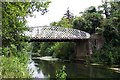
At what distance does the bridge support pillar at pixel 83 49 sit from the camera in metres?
35.2

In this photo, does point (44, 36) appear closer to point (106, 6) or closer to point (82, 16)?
point (82, 16)

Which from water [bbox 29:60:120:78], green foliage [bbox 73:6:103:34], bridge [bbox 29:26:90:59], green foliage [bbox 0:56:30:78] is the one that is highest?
green foliage [bbox 73:6:103:34]

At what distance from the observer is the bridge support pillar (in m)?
35.2

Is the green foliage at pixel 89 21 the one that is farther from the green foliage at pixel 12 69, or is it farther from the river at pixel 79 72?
the green foliage at pixel 12 69

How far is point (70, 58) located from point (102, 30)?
830cm

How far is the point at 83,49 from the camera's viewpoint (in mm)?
36500

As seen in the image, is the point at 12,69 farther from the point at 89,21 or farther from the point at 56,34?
the point at 89,21

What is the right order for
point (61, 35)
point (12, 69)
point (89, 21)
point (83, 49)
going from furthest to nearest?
point (83, 49), point (89, 21), point (61, 35), point (12, 69)

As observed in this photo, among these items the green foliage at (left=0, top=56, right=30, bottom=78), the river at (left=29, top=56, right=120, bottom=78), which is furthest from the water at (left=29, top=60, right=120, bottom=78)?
the green foliage at (left=0, top=56, right=30, bottom=78)

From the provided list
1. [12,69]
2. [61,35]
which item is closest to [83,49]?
[61,35]

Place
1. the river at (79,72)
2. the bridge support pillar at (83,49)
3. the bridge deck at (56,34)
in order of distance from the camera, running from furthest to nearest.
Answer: the bridge support pillar at (83,49) → the bridge deck at (56,34) → the river at (79,72)

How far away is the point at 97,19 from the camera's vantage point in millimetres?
36562

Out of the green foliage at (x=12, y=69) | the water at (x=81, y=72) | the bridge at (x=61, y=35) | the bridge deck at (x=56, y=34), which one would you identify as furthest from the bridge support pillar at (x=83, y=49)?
the green foliage at (x=12, y=69)

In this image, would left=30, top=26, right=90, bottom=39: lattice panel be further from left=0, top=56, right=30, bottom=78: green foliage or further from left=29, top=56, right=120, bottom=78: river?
left=0, top=56, right=30, bottom=78: green foliage
